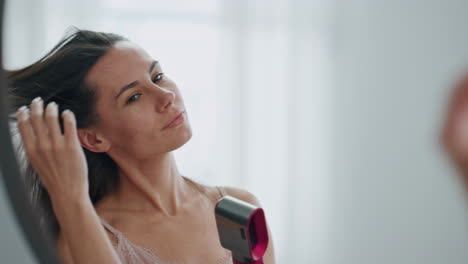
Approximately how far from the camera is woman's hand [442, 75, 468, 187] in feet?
0.84

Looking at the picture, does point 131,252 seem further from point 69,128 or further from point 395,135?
point 395,135

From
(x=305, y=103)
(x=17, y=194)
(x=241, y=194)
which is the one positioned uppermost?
(x=17, y=194)

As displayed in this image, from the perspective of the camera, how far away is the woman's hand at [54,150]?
0.32 meters

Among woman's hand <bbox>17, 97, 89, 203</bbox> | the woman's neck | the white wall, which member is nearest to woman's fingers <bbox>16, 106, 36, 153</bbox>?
woman's hand <bbox>17, 97, 89, 203</bbox>

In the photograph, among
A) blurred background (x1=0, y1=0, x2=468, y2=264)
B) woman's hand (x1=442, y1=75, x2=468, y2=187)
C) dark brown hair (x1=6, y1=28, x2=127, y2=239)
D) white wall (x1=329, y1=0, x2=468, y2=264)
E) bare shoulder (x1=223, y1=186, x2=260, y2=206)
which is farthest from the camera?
blurred background (x1=0, y1=0, x2=468, y2=264)

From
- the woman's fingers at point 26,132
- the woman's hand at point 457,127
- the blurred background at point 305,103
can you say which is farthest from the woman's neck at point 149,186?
the blurred background at point 305,103

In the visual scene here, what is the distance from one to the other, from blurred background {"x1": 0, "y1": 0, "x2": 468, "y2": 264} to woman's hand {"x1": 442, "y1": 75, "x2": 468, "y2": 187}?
0.50 m

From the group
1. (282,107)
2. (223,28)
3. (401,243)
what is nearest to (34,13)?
(223,28)

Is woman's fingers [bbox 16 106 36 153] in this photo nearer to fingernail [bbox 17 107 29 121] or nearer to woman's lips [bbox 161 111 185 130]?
fingernail [bbox 17 107 29 121]

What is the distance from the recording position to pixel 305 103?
134cm

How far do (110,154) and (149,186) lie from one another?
0.05 metres

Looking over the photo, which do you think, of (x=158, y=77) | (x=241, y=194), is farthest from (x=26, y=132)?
(x=241, y=194)

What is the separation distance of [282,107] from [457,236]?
0.68 meters

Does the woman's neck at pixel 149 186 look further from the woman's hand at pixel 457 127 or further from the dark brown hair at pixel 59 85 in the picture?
the woman's hand at pixel 457 127
